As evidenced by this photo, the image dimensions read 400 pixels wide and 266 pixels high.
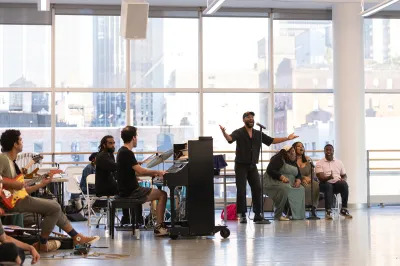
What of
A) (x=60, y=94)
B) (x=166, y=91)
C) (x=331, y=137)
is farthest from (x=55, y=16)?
(x=331, y=137)

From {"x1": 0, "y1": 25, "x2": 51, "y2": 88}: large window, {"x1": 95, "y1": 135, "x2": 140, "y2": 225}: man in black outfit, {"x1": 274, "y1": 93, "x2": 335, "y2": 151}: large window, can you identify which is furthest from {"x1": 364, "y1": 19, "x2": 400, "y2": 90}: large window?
{"x1": 95, "y1": 135, "x2": 140, "y2": 225}: man in black outfit

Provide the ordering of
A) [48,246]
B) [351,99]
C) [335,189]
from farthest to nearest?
1. [351,99]
2. [335,189]
3. [48,246]

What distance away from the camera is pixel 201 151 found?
831cm

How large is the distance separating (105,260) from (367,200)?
336 inches

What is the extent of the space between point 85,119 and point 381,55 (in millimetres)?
5634

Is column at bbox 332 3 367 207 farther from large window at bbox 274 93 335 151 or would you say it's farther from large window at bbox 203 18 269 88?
large window at bbox 203 18 269 88

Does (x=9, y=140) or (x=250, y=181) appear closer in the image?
(x=9, y=140)

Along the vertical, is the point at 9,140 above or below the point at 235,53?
below

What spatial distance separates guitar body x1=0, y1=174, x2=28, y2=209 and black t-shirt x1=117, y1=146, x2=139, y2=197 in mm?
1924

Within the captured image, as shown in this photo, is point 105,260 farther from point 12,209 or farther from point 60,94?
point 60,94

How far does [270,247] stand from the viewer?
23.9 feet

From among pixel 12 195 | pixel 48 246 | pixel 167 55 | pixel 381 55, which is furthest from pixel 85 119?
pixel 12 195

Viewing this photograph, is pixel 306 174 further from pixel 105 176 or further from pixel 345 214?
pixel 105 176

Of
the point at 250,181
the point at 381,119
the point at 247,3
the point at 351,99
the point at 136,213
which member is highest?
the point at 247,3
